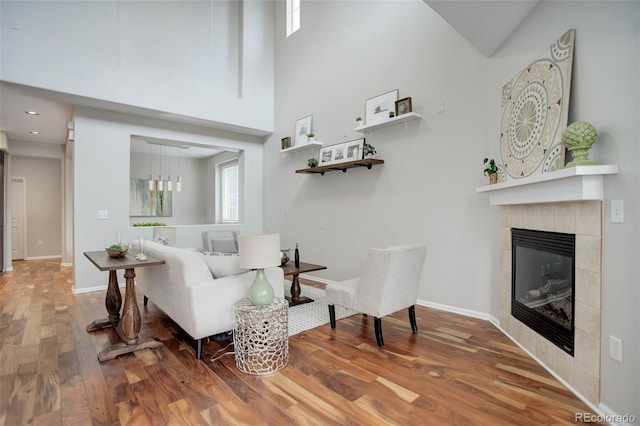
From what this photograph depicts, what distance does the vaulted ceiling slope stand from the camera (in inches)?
97.9

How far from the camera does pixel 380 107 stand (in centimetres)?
440

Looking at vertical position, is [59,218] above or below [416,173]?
below

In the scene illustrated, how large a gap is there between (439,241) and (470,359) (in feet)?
5.15

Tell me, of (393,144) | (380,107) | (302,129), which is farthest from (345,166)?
(302,129)

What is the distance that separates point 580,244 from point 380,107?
9.91 ft

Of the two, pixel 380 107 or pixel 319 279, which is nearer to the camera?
pixel 380 107

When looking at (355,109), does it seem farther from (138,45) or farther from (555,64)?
(138,45)

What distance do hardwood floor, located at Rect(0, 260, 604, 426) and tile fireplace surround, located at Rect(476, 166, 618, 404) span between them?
0.15m

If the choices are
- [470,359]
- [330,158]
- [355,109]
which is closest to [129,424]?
[470,359]

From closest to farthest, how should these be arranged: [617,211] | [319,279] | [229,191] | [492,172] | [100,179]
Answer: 1. [617,211]
2. [492,172]
3. [100,179]
4. [319,279]
5. [229,191]

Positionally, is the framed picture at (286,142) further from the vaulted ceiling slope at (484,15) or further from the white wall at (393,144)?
the vaulted ceiling slope at (484,15)

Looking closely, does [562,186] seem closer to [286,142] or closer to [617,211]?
[617,211]

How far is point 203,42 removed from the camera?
5688mm

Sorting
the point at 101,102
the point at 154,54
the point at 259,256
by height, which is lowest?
the point at 259,256
